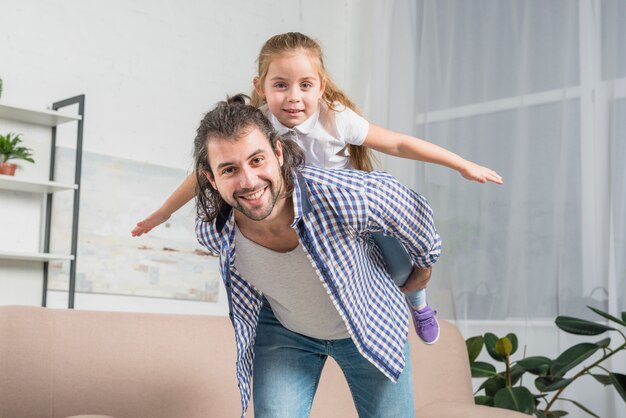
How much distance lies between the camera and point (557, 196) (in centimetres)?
389

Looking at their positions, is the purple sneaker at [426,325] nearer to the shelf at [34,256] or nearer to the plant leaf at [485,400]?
the plant leaf at [485,400]

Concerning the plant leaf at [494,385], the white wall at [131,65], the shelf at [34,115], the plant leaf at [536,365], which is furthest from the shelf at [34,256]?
the plant leaf at [536,365]

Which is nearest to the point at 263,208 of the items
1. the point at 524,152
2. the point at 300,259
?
the point at 300,259

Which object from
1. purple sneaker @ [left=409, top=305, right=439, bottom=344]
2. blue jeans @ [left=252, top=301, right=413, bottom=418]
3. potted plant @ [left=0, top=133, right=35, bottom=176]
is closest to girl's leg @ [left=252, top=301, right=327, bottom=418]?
blue jeans @ [left=252, top=301, right=413, bottom=418]

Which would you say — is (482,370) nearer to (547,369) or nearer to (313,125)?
(547,369)

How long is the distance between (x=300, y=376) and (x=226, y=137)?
0.54 meters

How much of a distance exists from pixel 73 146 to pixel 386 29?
194cm

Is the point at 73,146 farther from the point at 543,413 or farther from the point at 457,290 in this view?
the point at 543,413

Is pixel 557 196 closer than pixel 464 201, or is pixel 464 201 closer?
pixel 557 196

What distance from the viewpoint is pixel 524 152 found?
404cm

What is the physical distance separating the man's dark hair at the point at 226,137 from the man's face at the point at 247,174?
0.02 metres

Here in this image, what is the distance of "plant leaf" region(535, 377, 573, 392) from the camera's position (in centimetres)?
322

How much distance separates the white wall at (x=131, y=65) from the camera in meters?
3.87

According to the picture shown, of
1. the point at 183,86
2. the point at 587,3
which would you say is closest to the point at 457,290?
the point at 587,3
